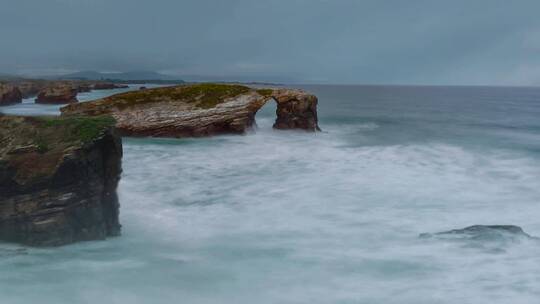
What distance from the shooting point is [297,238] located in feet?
41.8

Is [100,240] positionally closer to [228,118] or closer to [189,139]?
[189,139]

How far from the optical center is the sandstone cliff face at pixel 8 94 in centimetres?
5678

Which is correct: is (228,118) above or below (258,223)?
above

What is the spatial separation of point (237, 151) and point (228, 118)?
5737mm

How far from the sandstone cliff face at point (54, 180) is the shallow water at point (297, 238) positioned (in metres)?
0.48

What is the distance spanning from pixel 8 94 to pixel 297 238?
57.1 meters

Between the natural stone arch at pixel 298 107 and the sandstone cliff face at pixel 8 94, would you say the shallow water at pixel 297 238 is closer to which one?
the natural stone arch at pixel 298 107

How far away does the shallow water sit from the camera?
32.1 feet

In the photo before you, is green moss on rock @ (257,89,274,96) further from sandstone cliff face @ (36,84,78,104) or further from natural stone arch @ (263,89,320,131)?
sandstone cliff face @ (36,84,78,104)

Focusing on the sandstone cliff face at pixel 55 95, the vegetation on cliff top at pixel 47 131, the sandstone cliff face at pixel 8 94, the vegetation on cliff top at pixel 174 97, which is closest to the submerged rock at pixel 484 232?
the vegetation on cliff top at pixel 47 131

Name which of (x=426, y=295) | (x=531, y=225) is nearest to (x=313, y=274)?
(x=426, y=295)

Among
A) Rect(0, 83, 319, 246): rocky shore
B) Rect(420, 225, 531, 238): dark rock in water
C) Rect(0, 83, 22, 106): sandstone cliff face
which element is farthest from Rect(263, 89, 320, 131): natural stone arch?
Rect(0, 83, 22, 106): sandstone cliff face

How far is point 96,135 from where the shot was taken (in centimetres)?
1180

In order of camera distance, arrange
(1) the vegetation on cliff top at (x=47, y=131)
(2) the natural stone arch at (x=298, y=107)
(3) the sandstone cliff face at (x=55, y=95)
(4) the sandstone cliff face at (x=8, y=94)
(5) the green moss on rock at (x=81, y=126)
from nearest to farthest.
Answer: (1) the vegetation on cliff top at (x=47, y=131), (5) the green moss on rock at (x=81, y=126), (2) the natural stone arch at (x=298, y=107), (4) the sandstone cliff face at (x=8, y=94), (3) the sandstone cliff face at (x=55, y=95)
